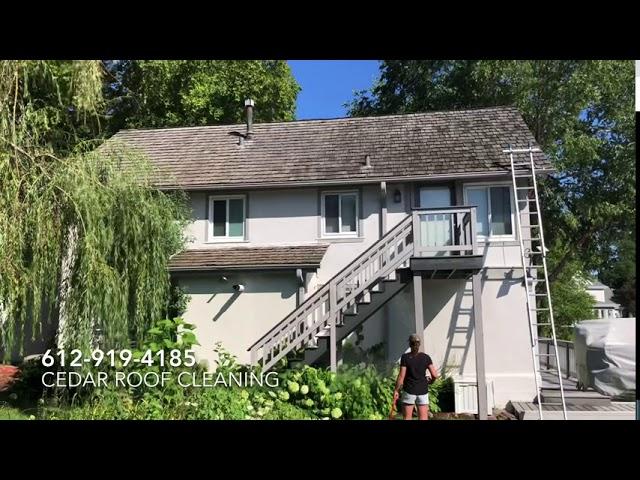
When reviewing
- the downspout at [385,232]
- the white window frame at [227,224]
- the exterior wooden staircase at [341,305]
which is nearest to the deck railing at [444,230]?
the exterior wooden staircase at [341,305]

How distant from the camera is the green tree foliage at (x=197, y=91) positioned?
14969mm

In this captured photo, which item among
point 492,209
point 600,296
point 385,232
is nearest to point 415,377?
point 385,232

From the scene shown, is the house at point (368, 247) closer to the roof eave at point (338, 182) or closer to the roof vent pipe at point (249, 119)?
the roof eave at point (338, 182)

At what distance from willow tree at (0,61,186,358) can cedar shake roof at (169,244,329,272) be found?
95.4 inches

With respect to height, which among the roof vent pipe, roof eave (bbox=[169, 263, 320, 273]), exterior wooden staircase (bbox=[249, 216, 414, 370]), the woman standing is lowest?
the woman standing

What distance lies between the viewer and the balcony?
10469mm

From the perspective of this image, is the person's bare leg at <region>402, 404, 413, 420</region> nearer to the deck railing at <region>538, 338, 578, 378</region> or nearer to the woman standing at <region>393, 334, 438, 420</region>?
the woman standing at <region>393, 334, 438, 420</region>

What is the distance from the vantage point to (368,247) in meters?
11.7

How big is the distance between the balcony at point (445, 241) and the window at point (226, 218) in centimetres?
391

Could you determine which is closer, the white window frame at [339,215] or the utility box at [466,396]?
the utility box at [466,396]

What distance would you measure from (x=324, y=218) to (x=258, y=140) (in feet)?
9.43

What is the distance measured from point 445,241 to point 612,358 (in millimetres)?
3691

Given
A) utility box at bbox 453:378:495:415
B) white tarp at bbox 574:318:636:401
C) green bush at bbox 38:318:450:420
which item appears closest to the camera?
green bush at bbox 38:318:450:420

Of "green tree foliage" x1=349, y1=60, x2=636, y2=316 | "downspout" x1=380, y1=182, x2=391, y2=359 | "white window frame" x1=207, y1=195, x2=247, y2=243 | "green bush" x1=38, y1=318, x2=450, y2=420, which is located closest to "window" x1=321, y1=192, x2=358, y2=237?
"downspout" x1=380, y1=182, x2=391, y2=359
